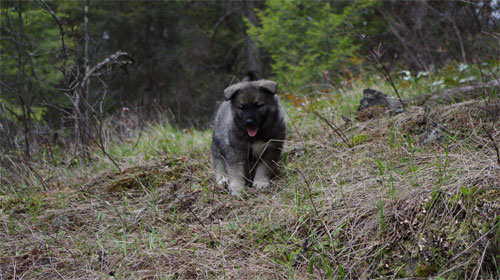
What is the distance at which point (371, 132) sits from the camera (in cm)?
477

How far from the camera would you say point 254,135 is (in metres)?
4.31

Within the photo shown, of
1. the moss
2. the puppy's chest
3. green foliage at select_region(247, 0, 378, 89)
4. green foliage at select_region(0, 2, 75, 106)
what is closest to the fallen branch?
the puppy's chest

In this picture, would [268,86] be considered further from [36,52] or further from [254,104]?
[36,52]

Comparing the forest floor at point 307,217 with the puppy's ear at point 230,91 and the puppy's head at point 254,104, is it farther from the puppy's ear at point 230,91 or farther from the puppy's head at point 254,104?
the puppy's ear at point 230,91

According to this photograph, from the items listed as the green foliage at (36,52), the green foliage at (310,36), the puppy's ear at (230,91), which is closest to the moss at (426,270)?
the puppy's ear at (230,91)

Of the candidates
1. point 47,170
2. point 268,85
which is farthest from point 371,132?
point 47,170

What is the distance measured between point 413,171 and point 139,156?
4082mm

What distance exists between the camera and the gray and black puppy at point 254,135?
4406 millimetres

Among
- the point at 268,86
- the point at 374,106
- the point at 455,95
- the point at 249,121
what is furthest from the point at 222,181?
the point at 455,95

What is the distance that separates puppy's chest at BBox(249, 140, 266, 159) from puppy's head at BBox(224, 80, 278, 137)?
0.14 m

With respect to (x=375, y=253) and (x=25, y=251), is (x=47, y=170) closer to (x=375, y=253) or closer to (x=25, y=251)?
(x=25, y=251)

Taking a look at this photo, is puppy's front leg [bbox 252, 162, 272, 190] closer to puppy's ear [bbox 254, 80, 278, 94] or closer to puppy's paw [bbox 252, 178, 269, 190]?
puppy's paw [bbox 252, 178, 269, 190]

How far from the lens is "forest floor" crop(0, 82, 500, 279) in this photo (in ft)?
8.05

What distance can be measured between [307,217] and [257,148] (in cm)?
157
